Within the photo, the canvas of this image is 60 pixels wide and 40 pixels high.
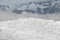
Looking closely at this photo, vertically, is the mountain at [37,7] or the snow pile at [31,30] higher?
the mountain at [37,7]

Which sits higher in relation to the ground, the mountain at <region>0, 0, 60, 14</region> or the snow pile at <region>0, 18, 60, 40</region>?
the mountain at <region>0, 0, 60, 14</region>

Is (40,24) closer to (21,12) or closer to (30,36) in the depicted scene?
(30,36)

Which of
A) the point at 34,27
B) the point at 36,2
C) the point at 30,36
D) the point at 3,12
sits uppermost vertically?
the point at 36,2

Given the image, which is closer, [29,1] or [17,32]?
[17,32]

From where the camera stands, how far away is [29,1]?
5.77 metres

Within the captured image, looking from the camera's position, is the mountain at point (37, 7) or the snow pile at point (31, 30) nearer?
the snow pile at point (31, 30)

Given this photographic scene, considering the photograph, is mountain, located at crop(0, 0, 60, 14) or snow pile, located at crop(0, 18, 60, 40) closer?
snow pile, located at crop(0, 18, 60, 40)

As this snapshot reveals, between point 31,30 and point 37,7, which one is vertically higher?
point 37,7

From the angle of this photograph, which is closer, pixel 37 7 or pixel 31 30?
pixel 31 30

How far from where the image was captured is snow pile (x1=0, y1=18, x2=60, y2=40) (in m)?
2.54

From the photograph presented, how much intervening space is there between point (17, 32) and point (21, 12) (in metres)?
3.05

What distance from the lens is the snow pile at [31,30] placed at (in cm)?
254

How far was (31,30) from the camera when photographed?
2.78 m

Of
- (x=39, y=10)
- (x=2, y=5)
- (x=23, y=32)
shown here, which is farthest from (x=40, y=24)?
(x=2, y=5)
